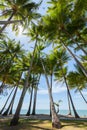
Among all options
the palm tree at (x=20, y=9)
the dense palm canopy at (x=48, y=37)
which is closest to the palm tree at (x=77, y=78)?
the dense palm canopy at (x=48, y=37)

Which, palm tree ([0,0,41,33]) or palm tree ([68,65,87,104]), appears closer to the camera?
palm tree ([0,0,41,33])

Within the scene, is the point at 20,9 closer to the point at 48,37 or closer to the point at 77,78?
the point at 48,37

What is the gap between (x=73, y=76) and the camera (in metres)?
35.9

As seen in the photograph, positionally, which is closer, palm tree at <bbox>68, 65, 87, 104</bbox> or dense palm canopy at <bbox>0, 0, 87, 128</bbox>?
dense palm canopy at <bbox>0, 0, 87, 128</bbox>

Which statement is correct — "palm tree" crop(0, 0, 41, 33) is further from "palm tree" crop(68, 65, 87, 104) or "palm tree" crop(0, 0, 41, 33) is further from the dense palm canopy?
"palm tree" crop(68, 65, 87, 104)

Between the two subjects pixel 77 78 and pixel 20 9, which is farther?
pixel 77 78

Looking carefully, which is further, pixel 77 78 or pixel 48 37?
pixel 77 78

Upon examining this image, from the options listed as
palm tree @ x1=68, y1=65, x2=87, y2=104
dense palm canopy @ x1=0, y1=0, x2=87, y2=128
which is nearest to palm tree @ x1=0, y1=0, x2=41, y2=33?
dense palm canopy @ x1=0, y1=0, x2=87, y2=128

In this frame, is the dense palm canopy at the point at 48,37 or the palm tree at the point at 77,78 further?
the palm tree at the point at 77,78

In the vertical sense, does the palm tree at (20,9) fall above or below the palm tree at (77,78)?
above

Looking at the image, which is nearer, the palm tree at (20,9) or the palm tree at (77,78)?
the palm tree at (20,9)

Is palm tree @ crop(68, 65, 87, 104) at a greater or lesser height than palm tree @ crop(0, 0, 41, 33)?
lesser

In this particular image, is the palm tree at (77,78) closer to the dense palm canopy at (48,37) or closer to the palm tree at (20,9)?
the dense palm canopy at (48,37)

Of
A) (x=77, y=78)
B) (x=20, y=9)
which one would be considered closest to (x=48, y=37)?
(x=20, y=9)
